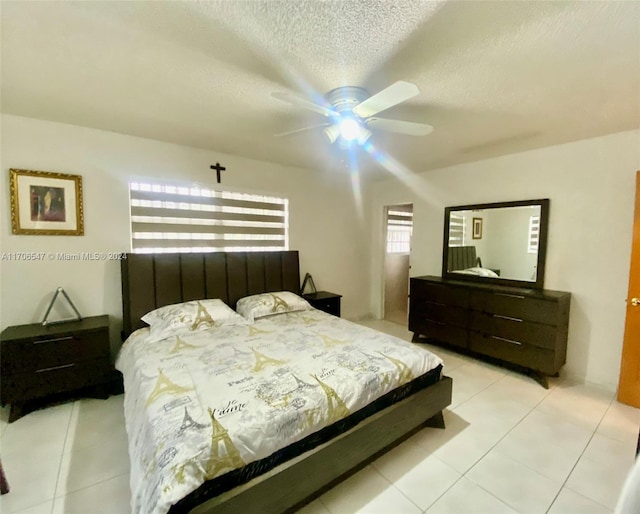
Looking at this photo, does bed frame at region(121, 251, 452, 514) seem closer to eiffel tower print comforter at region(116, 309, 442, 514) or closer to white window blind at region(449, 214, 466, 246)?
eiffel tower print comforter at region(116, 309, 442, 514)

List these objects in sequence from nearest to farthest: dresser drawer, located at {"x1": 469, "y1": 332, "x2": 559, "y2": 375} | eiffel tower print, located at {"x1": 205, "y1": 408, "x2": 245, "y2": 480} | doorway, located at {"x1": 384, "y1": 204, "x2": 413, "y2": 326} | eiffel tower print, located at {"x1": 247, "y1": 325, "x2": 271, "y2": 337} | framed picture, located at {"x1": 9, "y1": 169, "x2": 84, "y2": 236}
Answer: eiffel tower print, located at {"x1": 205, "y1": 408, "x2": 245, "y2": 480} → framed picture, located at {"x1": 9, "y1": 169, "x2": 84, "y2": 236} → eiffel tower print, located at {"x1": 247, "y1": 325, "x2": 271, "y2": 337} → dresser drawer, located at {"x1": 469, "y1": 332, "x2": 559, "y2": 375} → doorway, located at {"x1": 384, "y1": 204, "x2": 413, "y2": 326}

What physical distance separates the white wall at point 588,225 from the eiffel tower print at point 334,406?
2742 millimetres

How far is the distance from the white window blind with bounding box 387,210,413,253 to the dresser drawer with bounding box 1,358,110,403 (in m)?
4.20

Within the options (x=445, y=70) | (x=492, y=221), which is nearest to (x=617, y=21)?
(x=445, y=70)

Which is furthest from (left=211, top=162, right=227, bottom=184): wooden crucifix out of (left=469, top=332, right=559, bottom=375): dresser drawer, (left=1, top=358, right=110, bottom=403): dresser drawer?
(left=469, top=332, right=559, bottom=375): dresser drawer

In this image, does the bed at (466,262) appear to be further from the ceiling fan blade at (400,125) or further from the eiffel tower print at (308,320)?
the ceiling fan blade at (400,125)

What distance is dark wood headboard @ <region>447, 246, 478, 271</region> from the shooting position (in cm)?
363

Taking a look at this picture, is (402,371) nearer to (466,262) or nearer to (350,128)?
(350,128)

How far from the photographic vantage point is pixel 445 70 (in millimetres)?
1644

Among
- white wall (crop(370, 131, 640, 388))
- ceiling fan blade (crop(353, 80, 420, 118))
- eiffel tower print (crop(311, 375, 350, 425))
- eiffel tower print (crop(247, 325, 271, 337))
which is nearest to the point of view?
ceiling fan blade (crop(353, 80, 420, 118))

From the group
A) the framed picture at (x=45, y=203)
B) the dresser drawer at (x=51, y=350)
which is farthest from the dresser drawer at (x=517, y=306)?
the framed picture at (x=45, y=203)

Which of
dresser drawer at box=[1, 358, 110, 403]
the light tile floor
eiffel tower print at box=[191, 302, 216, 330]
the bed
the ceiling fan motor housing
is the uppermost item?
the ceiling fan motor housing

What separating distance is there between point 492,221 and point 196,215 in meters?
3.45

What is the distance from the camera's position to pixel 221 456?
1193 mm
